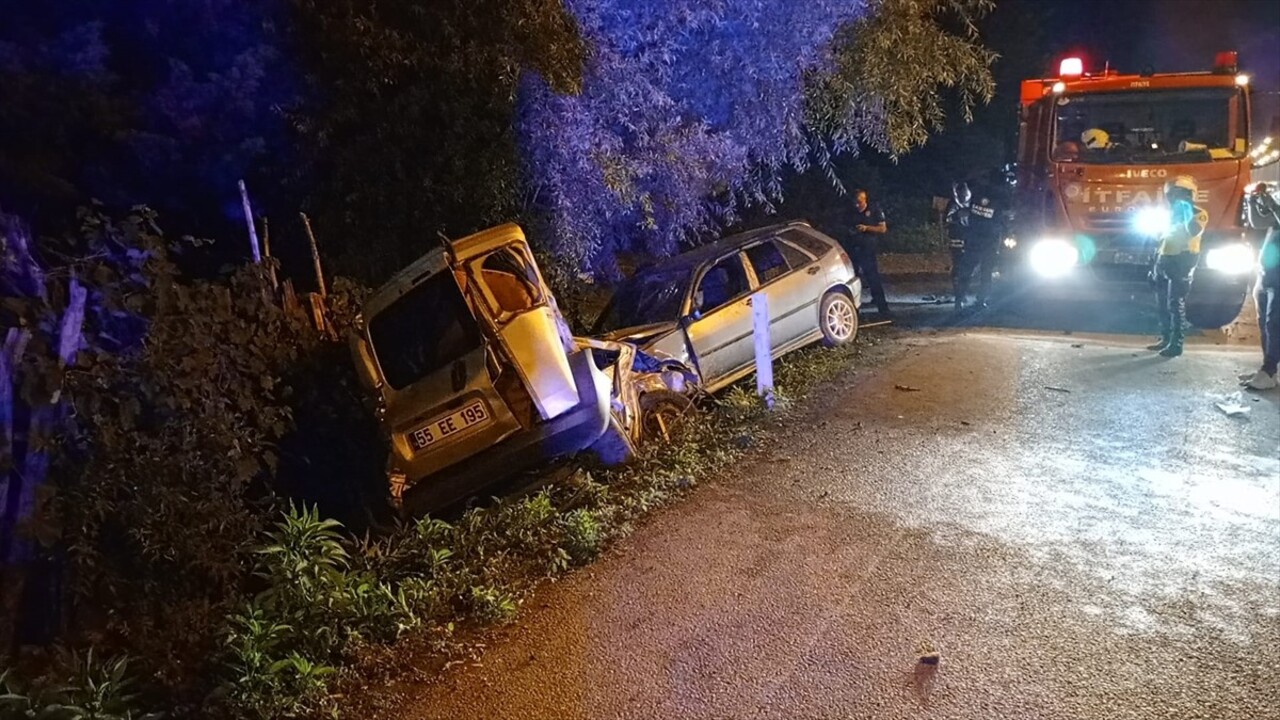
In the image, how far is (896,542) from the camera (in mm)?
5340

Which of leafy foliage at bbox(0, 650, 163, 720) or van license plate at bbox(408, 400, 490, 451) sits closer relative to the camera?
leafy foliage at bbox(0, 650, 163, 720)

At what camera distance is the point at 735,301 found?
350 inches

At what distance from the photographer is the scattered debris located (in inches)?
293

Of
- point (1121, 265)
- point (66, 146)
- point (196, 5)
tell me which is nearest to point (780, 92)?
point (1121, 265)

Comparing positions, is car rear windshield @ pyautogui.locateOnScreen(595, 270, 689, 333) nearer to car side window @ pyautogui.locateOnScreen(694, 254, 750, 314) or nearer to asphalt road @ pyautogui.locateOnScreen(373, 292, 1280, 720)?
car side window @ pyautogui.locateOnScreen(694, 254, 750, 314)

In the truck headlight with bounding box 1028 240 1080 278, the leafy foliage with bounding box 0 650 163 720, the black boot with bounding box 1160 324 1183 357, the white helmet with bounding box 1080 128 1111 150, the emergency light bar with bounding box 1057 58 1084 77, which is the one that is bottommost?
the black boot with bounding box 1160 324 1183 357

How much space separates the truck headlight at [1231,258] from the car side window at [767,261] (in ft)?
15.0

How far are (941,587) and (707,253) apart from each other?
5058mm

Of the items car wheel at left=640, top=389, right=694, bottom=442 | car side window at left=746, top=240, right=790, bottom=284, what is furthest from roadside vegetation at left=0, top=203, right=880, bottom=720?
car side window at left=746, top=240, right=790, bottom=284

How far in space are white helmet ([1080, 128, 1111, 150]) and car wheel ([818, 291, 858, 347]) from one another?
10.4 ft

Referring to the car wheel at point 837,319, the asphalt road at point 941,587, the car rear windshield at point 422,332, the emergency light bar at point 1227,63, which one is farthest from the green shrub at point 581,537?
the emergency light bar at point 1227,63

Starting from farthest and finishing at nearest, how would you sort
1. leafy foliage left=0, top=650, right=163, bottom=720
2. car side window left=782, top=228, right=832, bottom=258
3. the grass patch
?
1. car side window left=782, top=228, right=832, bottom=258
2. the grass patch
3. leafy foliage left=0, top=650, right=163, bottom=720

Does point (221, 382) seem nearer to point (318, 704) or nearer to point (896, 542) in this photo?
point (318, 704)

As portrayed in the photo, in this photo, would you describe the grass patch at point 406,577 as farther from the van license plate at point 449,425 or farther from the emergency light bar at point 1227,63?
the emergency light bar at point 1227,63
